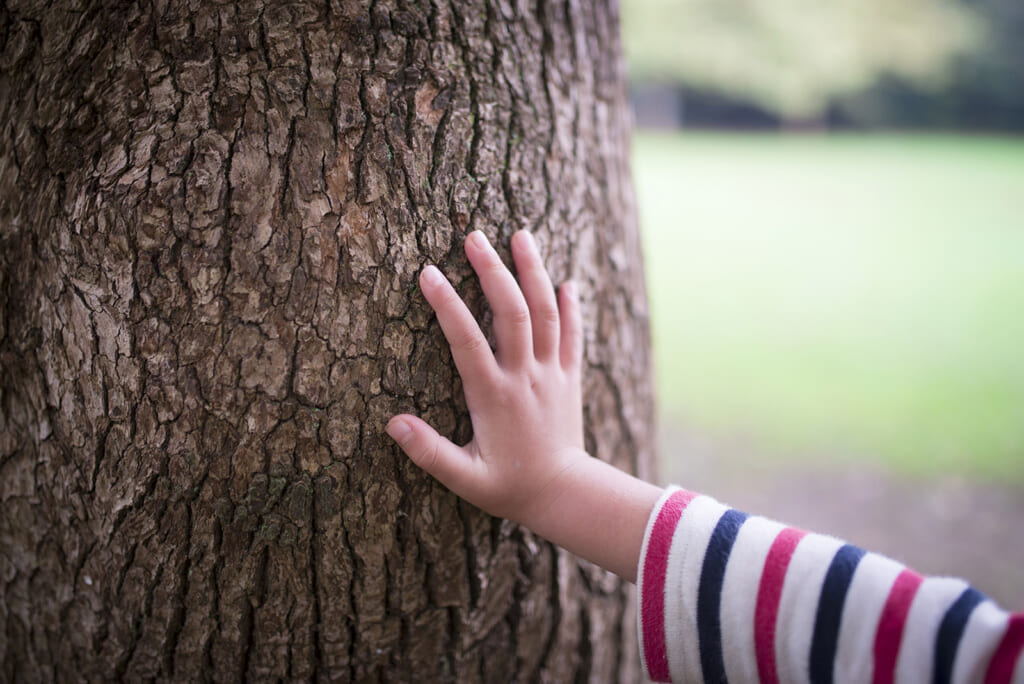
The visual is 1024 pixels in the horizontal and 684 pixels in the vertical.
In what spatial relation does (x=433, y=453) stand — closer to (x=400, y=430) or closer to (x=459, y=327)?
(x=400, y=430)

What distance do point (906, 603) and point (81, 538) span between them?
1.38 m

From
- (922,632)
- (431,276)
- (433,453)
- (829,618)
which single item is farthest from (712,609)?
(431,276)

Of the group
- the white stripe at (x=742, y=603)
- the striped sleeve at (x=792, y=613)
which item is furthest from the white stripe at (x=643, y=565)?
the white stripe at (x=742, y=603)

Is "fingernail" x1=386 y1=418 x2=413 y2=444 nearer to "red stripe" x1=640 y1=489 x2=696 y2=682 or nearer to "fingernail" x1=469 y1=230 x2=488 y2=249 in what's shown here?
"fingernail" x1=469 y1=230 x2=488 y2=249

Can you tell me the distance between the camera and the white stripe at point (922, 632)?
96 centimetres

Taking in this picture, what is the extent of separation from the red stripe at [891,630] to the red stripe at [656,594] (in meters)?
0.30

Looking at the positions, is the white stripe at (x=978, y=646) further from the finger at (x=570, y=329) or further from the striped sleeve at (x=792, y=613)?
the finger at (x=570, y=329)

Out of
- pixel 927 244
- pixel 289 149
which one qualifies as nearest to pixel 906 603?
pixel 289 149

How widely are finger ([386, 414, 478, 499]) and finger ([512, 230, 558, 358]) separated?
9.3 inches

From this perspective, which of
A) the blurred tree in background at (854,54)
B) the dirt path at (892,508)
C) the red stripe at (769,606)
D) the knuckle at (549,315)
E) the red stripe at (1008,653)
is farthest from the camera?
the blurred tree in background at (854,54)

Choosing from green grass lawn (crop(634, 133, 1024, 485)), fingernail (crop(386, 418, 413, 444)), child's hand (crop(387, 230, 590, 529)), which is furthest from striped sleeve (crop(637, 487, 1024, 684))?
green grass lawn (crop(634, 133, 1024, 485))

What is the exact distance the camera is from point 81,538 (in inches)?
50.3

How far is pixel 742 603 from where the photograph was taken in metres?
1.06

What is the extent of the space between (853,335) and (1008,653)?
21.7 ft
